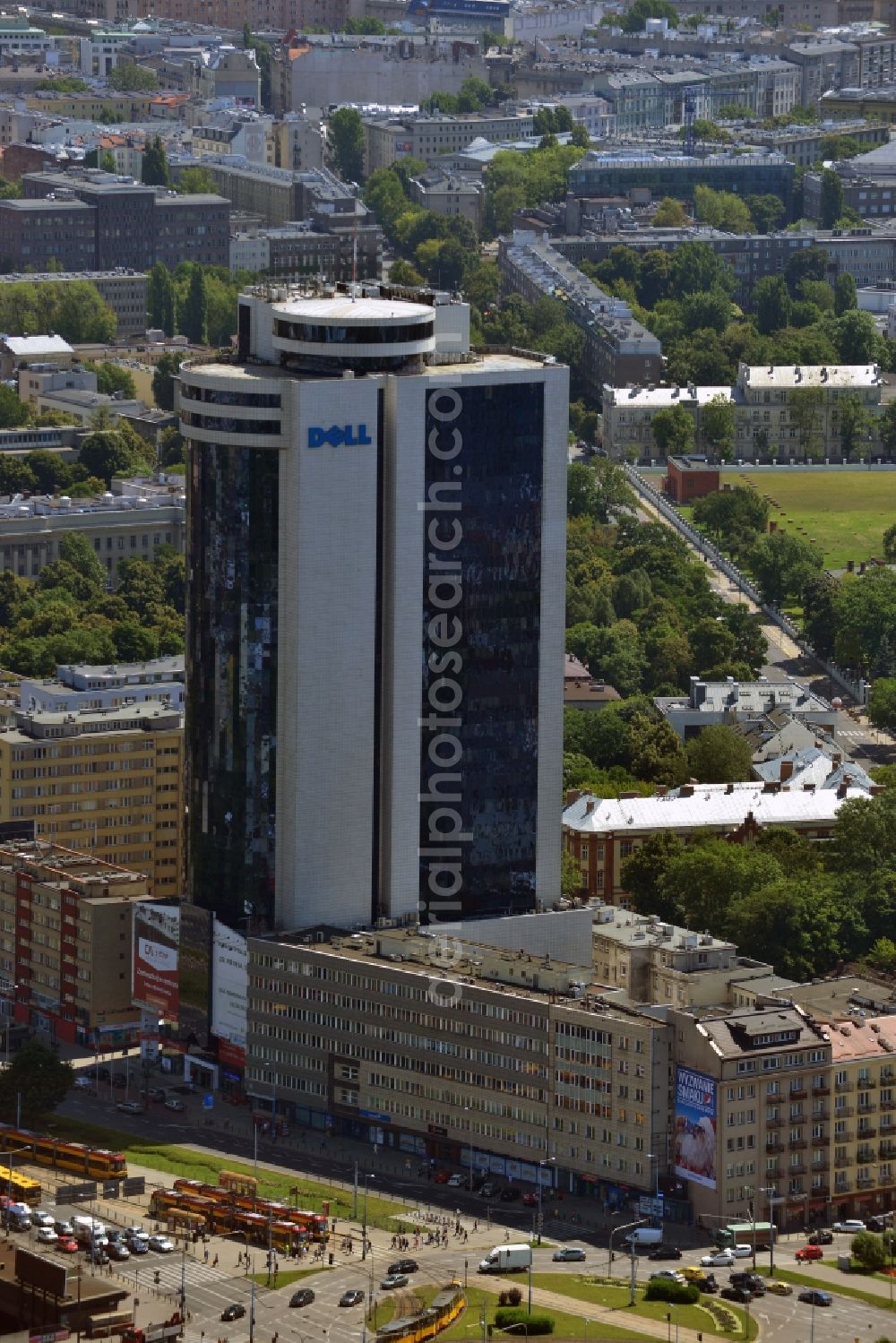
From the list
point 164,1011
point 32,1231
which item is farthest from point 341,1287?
point 164,1011

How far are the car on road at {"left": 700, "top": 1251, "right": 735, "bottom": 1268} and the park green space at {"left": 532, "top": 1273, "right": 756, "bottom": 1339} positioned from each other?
3653 mm

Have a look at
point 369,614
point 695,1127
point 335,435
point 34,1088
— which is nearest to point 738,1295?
point 695,1127

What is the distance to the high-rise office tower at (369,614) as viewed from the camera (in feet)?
633

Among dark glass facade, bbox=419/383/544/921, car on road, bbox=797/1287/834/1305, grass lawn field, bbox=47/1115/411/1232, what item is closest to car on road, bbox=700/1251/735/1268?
car on road, bbox=797/1287/834/1305

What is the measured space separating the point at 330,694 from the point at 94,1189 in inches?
938

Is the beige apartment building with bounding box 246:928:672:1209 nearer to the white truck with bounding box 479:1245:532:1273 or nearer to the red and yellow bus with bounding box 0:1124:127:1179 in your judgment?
the white truck with bounding box 479:1245:532:1273

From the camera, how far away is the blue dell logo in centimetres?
19200

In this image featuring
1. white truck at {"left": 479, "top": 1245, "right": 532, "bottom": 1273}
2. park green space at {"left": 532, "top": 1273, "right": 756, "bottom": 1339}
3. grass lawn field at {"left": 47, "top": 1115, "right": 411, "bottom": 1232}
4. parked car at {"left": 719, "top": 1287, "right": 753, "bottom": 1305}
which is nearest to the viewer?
park green space at {"left": 532, "top": 1273, "right": 756, "bottom": 1339}

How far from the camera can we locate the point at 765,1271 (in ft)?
570

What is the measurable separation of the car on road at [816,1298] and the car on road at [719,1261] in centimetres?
411

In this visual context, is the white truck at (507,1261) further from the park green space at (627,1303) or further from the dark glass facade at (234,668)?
the dark glass facade at (234,668)

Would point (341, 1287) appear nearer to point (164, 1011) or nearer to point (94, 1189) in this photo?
point (94, 1189)

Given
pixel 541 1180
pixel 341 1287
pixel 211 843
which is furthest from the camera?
pixel 211 843

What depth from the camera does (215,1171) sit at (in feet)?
602
